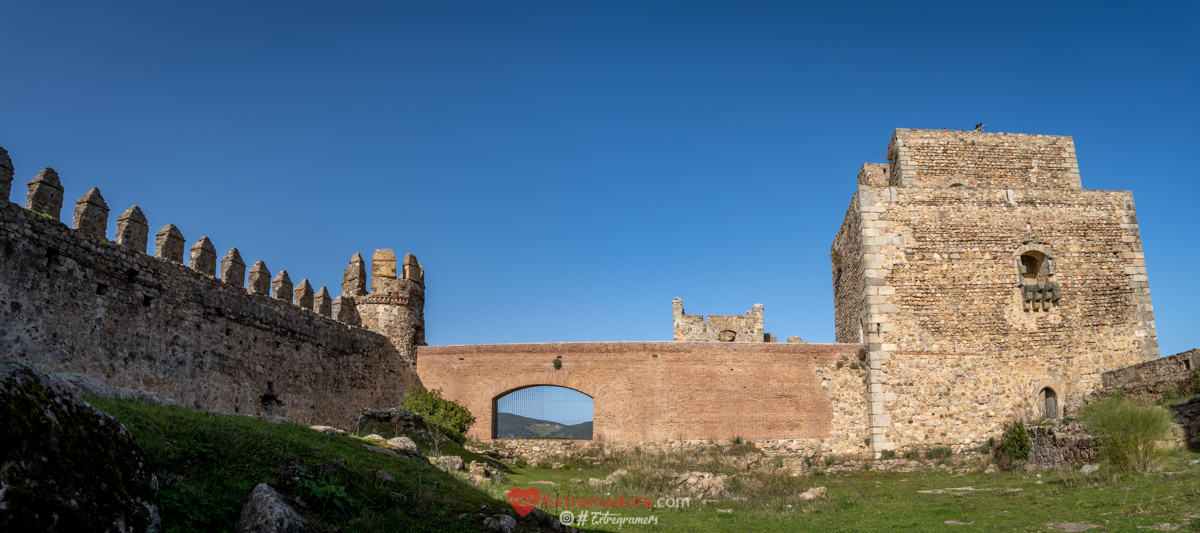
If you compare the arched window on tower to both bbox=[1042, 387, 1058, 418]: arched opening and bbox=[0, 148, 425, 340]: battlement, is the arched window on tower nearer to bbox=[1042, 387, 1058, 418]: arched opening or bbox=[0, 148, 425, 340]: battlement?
bbox=[1042, 387, 1058, 418]: arched opening

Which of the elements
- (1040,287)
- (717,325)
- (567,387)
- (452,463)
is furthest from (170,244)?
(717,325)

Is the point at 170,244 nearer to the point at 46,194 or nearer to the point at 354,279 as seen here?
the point at 46,194

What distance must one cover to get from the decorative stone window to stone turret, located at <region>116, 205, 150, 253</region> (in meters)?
20.0

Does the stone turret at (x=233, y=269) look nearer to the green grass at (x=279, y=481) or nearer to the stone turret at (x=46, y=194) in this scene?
the stone turret at (x=46, y=194)

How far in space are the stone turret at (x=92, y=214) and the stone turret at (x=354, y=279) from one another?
8.10 meters

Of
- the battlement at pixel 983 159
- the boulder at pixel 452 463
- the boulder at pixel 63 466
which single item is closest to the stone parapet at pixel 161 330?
the boulder at pixel 452 463

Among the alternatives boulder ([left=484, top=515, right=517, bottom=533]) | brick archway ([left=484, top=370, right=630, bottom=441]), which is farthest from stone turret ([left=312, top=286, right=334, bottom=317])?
boulder ([left=484, top=515, right=517, bottom=533])

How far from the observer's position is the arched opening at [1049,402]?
19453 millimetres

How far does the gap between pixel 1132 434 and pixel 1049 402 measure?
8514mm

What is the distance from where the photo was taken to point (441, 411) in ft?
61.5

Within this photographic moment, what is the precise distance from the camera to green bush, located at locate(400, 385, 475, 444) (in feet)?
60.5

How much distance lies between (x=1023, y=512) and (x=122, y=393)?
11376mm

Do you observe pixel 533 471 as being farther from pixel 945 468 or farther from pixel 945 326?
pixel 945 326

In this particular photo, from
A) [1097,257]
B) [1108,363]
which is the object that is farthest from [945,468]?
[1097,257]
